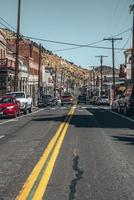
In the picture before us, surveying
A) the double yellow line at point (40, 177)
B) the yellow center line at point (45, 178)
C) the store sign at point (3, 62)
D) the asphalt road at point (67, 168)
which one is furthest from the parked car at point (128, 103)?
the store sign at point (3, 62)

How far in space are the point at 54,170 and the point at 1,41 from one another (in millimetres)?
60509

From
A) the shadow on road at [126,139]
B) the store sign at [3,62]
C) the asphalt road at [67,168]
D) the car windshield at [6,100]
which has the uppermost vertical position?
the store sign at [3,62]

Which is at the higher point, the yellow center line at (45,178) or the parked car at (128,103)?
the parked car at (128,103)

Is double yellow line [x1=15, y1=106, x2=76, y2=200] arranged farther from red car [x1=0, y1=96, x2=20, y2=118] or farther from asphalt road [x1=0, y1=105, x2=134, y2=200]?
red car [x1=0, y1=96, x2=20, y2=118]

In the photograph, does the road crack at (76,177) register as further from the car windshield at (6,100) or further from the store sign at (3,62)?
the store sign at (3,62)

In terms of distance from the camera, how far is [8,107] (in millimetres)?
36531

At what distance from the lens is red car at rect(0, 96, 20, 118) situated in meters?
36.4

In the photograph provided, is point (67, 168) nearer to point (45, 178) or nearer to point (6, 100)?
point (45, 178)

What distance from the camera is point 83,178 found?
33.7 feet

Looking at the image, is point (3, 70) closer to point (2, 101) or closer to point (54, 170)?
point (2, 101)

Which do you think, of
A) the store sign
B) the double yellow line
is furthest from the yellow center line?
the store sign

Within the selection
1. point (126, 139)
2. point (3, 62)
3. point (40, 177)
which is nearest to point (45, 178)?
point (40, 177)

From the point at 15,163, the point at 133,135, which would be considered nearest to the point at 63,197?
the point at 15,163

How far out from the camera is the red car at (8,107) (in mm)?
36438
